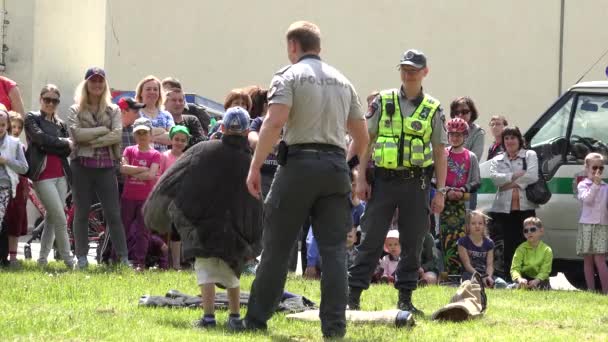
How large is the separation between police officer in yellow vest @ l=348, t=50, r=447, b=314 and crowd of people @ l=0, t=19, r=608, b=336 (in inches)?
0.4

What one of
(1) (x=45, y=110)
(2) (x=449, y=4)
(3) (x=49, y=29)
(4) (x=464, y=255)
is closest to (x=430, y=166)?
(4) (x=464, y=255)

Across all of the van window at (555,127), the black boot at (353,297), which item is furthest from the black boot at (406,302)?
the van window at (555,127)

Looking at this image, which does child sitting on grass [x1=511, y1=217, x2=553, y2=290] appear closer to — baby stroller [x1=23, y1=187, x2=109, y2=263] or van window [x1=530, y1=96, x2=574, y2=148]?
van window [x1=530, y1=96, x2=574, y2=148]

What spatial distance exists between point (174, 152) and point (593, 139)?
4.57 m

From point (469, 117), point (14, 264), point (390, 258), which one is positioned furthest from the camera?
point (469, 117)

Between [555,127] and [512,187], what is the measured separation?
87 centimetres

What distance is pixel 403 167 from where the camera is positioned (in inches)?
379

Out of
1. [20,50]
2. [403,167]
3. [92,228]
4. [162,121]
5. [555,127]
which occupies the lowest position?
[92,228]

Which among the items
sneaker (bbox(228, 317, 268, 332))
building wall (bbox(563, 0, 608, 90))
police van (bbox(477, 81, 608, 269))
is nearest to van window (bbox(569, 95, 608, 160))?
police van (bbox(477, 81, 608, 269))

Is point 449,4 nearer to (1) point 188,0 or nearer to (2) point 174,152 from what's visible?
(1) point 188,0

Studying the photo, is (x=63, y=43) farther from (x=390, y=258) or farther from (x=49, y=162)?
(x=390, y=258)

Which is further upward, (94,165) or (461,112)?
(461,112)

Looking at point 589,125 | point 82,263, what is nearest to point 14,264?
point 82,263

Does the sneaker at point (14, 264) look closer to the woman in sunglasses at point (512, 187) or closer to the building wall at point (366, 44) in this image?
the woman in sunglasses at point (512, 187)
